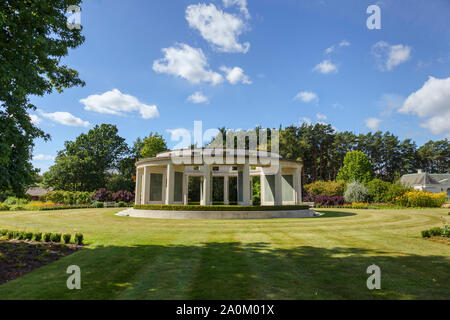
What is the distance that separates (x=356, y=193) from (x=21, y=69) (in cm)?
4811

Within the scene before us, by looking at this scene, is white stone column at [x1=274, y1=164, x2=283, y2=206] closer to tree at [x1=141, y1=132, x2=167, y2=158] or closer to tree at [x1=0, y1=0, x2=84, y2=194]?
tree at [x1=0, y1=0, x2=84, y2=194]

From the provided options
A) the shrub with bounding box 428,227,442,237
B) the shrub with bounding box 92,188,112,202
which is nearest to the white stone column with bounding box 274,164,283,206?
the shrub with bounding box 428,227,442,237

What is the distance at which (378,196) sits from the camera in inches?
1724

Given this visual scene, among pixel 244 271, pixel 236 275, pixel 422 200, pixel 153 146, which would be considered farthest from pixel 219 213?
pixel 153 146

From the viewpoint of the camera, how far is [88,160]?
189ft

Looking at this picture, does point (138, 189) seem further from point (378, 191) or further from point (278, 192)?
point (378, 191)

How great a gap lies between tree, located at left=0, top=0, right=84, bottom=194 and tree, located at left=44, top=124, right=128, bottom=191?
53.9m

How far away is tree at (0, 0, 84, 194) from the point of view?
7230mm

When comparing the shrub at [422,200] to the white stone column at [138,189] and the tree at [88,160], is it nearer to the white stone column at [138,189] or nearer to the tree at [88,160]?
the white stone column at [138,189]

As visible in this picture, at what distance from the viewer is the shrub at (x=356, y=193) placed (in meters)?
44.3

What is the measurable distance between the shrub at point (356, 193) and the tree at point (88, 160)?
5335 centimetres

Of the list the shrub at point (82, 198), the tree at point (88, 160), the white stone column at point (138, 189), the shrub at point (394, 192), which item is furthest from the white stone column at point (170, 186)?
the tree at point (88, 160)

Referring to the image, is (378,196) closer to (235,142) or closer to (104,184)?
(235,142)
